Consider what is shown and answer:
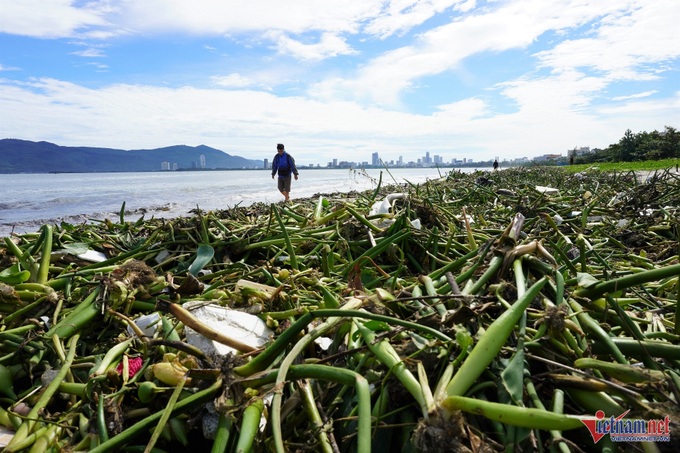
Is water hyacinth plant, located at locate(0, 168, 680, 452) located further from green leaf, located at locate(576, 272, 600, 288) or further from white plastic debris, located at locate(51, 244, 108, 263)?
white plastic debris, located at locate(51, 244, 108, 263)

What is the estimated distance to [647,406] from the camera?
29.4 inches

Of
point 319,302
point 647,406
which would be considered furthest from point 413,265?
point 647,406

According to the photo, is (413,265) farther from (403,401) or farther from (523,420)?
(523,420)

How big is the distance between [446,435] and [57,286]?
6.27 feet

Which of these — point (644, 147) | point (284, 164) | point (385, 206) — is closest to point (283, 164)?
point (284, 164)

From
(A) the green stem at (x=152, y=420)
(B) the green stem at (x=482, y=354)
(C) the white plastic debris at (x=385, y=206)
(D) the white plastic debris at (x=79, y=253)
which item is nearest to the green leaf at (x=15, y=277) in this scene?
(D) the white plastic debris at (x=79, y=253)

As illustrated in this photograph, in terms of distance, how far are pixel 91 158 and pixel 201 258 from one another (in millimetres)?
129067

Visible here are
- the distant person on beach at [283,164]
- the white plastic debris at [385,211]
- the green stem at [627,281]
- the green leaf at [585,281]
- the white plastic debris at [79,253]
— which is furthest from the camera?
the distant person on beach at [283,164]

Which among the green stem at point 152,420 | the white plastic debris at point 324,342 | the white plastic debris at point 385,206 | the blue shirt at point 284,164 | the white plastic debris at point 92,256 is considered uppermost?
the blue shirt at point 284,164

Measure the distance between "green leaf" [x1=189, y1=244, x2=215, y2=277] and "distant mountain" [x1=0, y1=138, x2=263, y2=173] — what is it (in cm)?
10918

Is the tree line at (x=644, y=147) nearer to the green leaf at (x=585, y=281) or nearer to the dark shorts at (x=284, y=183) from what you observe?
the dark shorts at (x=284, y=183)

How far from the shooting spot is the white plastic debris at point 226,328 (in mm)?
1227

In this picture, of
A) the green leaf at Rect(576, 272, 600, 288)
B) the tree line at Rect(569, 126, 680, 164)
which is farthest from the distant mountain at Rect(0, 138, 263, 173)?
the green leaf at Rect(576, 272, 600, 288)

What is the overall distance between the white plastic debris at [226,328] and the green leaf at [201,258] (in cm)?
67
